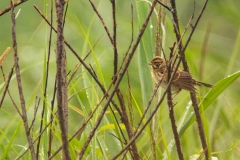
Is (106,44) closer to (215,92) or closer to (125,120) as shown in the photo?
(215,92)

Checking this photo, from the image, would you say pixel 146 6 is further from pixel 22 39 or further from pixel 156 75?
pixel 22 39

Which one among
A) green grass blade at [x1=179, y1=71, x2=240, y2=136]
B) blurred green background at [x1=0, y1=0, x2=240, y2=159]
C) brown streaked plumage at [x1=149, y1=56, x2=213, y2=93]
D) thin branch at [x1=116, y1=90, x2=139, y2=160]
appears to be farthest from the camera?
blurred green background at [x1=0, y1=0, x2=240, y2=159]

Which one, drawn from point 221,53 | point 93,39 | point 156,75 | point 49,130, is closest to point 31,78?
point 93,39

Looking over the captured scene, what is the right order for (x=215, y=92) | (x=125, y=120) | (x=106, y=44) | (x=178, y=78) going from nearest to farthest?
(x=125, y=120), (x=215, y=92), (x=178, y=78), (x=106, y=44)

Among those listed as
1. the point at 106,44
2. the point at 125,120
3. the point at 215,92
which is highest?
the point at 106,44

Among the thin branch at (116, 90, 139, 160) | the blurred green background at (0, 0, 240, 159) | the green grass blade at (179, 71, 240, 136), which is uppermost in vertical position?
the blurred green background at (0, 0, 240, 159)

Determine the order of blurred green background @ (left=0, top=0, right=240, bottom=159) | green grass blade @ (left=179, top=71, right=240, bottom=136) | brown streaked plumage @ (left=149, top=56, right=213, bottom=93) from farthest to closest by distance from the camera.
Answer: blurred green background @ (left=0, top=0, right=240, bottom=159)
brown streaked plumage @ (left=149, top=56, right=213, bottom=93)
green grass blade @ (left=179, top=71, right=240, bottom=136)

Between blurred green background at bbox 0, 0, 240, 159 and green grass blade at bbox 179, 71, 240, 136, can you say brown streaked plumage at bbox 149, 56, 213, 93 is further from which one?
blurred green background at bbox 0, 0, 240, 159

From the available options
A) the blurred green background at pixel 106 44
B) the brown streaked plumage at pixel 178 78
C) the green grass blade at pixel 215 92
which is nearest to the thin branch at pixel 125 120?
the green grass blade at pixel 215 92

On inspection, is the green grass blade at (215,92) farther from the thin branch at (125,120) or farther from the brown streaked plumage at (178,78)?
the thin branch at (125,120)

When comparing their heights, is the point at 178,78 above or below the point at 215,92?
above

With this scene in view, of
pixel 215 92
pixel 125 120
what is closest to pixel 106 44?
pixel 215 92

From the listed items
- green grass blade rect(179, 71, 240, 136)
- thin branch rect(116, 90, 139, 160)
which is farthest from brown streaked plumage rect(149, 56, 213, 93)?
thin branch rect(116, 90, 139, 160)

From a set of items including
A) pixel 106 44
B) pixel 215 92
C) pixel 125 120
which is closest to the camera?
pixel 125 120
